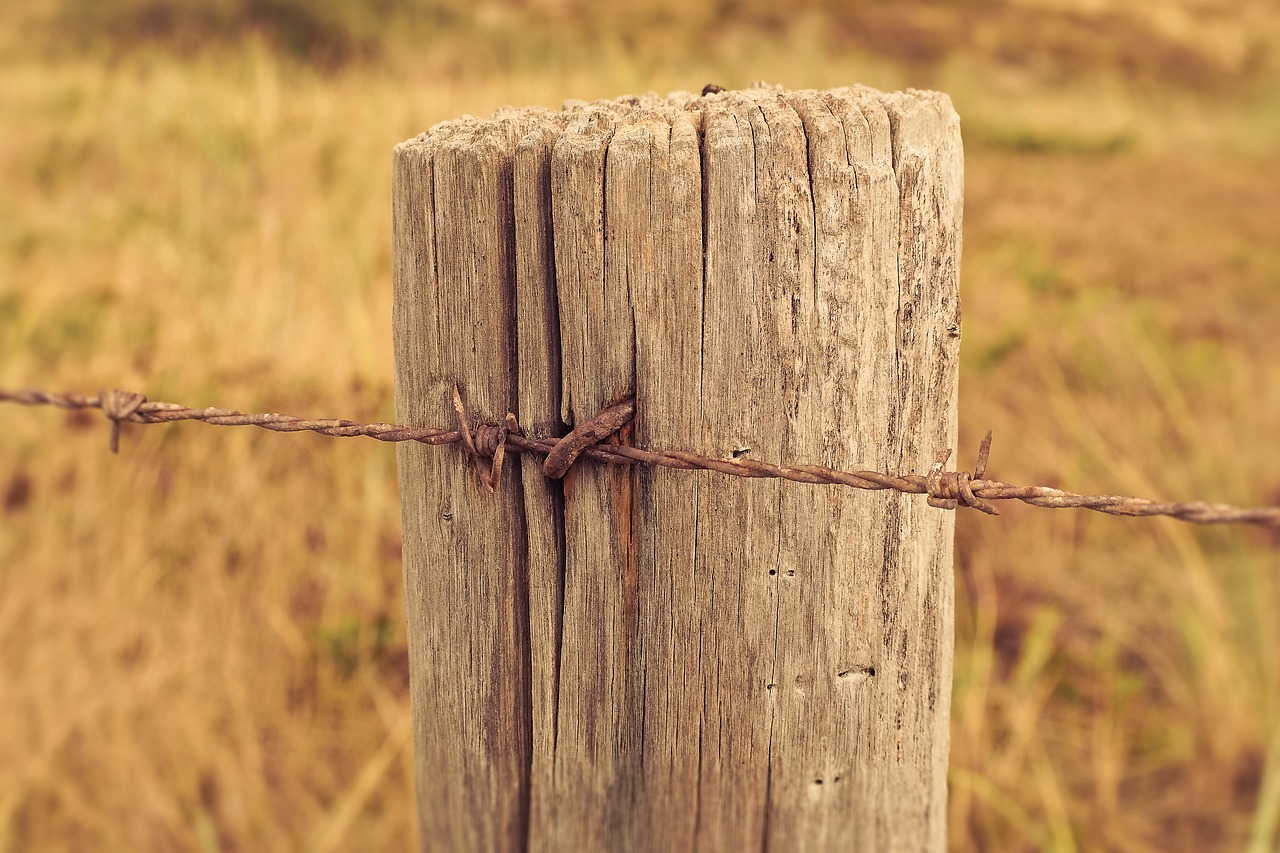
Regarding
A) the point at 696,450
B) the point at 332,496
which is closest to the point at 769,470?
the point at 696,450

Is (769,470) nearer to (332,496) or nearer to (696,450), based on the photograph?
(696,450)

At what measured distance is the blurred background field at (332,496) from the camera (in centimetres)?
248

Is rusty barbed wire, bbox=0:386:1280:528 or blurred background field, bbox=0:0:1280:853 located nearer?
rusty barbed wire, bbox=0:386:1280:528

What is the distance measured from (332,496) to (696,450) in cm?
244

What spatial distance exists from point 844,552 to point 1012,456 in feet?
9.40

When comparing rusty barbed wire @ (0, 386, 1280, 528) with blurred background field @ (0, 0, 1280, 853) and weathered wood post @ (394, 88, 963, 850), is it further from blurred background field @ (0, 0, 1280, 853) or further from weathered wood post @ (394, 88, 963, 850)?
blurred background field @ (0, 0, 1280, 853)

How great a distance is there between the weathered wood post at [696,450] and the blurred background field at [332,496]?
4.53ft

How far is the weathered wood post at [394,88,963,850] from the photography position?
0.99 metres

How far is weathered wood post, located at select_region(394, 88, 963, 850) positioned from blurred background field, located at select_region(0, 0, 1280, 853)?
1.38m

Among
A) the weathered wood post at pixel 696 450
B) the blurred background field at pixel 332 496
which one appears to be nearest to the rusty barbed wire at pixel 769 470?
the weathered wood post at pixel 696 450

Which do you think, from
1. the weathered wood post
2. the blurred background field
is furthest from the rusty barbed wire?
the blurred background field

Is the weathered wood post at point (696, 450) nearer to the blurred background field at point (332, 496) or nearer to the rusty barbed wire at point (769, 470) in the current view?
the rusty barbed wire at point (769, 470)

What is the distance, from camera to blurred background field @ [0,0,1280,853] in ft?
8.13

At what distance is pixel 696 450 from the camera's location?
1.03m
